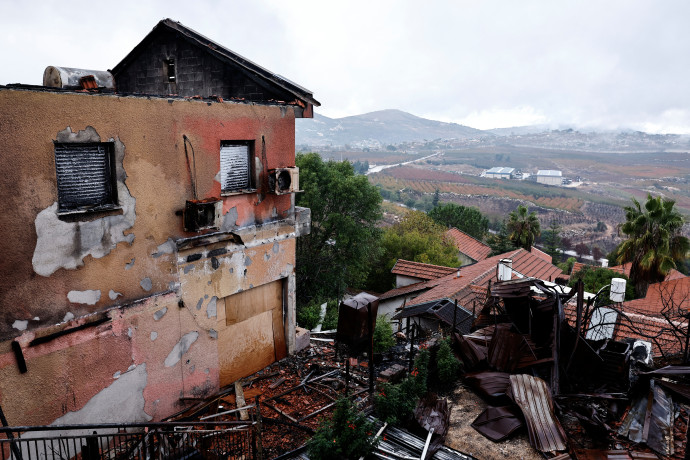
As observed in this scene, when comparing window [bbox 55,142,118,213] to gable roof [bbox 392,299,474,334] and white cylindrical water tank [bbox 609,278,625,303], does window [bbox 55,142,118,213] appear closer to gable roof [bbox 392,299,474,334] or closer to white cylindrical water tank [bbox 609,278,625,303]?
gable roof [bbox 392,299,474,334]

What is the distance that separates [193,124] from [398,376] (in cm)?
689

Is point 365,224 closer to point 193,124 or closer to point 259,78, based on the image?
point 259,78

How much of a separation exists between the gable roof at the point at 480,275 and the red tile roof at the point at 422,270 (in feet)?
5.55

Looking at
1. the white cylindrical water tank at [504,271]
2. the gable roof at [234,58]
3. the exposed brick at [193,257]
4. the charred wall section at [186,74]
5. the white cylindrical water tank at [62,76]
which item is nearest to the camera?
the white cylindrical water tank at [62,76]

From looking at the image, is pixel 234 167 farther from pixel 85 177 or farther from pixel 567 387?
pixel 567 387

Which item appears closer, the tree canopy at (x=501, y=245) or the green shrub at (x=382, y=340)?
the green shrub at (x=382, y=340)

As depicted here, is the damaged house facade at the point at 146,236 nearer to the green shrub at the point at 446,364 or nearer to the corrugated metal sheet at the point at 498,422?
the green shrub at the point at 446,364

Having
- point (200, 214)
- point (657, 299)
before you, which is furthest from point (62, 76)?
point (657, 299)

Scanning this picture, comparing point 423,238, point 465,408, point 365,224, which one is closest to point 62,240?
point 465,408

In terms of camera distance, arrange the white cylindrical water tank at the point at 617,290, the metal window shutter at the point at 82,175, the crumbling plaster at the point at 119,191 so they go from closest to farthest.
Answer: the crumbling plaster at the point at 119,191
the metal window shutter at the point at 82,175
the white cylindrical water tank at the point at 617,290

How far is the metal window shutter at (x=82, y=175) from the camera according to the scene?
714 centimetres

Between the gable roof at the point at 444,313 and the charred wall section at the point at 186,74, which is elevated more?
→ the charred wall section at the point at 186,74

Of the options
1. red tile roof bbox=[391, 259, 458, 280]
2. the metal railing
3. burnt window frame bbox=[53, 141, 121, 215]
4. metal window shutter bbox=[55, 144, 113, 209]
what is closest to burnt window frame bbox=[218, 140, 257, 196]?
burnt window frame bbox=[53, 141, 121, 215]

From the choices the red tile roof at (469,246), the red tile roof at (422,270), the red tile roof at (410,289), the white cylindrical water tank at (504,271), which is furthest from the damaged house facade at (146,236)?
the red tile roof at (469,246)
